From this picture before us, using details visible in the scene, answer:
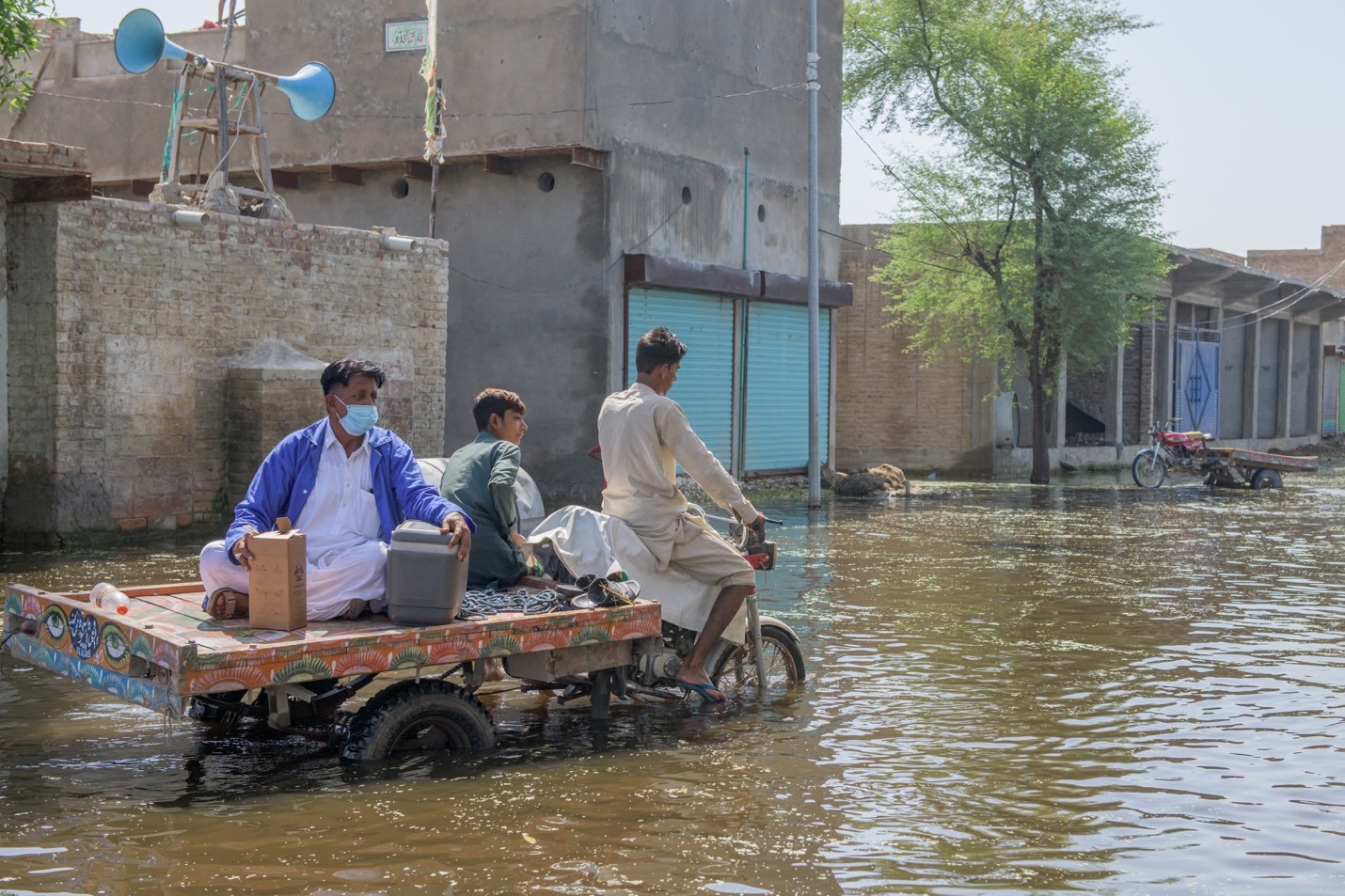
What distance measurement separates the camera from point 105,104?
23734 millimetres

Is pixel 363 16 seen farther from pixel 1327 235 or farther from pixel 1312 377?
pixel 1327 235

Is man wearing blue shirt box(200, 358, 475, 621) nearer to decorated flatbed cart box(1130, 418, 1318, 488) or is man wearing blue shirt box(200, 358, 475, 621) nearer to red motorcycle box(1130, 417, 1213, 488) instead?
decorated flatbed cart box(1130, 418, 1318, 488)

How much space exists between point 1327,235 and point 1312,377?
12405mm

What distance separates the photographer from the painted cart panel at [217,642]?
17.9 ft

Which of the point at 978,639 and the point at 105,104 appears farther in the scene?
the point at 105,104

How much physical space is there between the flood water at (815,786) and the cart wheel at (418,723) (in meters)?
0.11

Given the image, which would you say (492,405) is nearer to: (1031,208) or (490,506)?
(490,506)

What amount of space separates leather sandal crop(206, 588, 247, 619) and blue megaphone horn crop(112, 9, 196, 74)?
37.0ft

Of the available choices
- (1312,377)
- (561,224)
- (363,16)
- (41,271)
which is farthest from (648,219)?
(1312,377)

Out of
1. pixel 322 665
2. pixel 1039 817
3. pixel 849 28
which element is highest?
pixel 849 28

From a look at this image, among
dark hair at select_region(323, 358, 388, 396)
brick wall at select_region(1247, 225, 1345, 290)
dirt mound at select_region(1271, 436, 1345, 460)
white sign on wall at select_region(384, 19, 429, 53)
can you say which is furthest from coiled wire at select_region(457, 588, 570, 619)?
brick wall at select_region(1247, 225, 1345, 290)

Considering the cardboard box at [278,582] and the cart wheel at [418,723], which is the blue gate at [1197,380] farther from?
the cardboard box at [278,582]

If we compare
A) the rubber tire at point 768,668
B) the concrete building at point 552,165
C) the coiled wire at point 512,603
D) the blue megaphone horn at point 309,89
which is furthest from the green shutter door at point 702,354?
the coiled wire at point 512,603

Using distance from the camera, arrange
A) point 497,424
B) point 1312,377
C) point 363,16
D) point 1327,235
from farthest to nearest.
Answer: point 1327,235
point 1312,377
point 363,16
point 497,424
